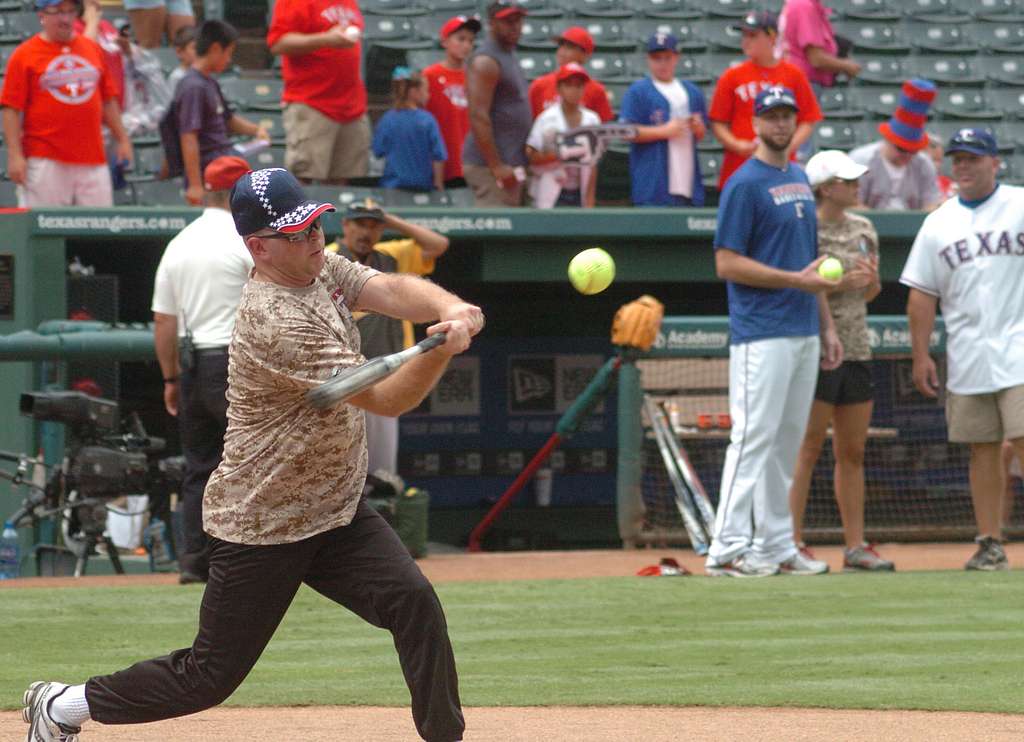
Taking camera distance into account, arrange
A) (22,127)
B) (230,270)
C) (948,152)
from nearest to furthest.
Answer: (230,270)
(948,152)
(22,127)

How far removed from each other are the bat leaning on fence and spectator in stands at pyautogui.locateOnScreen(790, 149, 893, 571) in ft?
2.67

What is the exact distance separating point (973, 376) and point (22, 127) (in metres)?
5.71

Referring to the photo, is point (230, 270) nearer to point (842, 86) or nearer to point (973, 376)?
point (973, 376)

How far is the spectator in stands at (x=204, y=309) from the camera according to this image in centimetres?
744

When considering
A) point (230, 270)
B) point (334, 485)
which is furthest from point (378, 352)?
point (334, 485)

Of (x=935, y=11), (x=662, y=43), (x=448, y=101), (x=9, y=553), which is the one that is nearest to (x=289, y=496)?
(x=9, y=553)

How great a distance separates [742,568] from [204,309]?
282 cm

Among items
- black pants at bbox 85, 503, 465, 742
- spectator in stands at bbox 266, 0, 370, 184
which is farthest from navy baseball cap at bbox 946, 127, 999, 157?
black pants at bbox 85, 503, 465, 742

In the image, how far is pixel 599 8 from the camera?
1551 centimetres

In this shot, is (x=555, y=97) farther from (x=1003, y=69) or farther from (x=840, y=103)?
(x=1003, y=69)

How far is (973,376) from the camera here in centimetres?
821

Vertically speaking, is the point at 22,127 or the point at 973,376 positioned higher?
the point at 22,127

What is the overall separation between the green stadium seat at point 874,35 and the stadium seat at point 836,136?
1925mm

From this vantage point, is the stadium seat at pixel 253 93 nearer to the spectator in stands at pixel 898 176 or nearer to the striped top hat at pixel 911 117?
the spectator in stands at pixel 898 176
